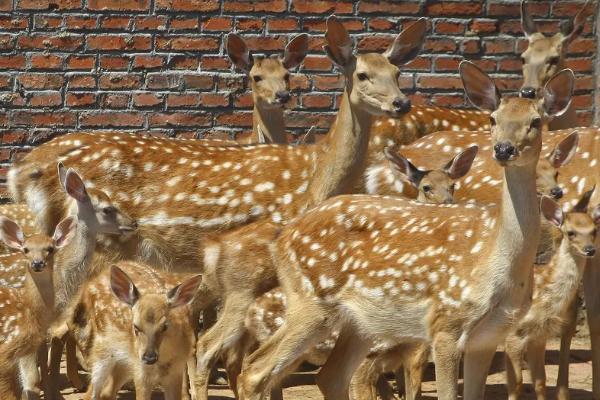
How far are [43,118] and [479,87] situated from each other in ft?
11.2

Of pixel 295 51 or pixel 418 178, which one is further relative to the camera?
pixel 295 51

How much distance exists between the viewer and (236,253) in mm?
7305

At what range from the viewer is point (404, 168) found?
25.9 ft

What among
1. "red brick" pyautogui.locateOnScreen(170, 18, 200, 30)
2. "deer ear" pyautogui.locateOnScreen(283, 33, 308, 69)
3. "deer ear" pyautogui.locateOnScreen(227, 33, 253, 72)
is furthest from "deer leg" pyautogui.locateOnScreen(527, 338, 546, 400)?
"red brick" pyautogui.locateOnScreen(170, 18, 200, 30)

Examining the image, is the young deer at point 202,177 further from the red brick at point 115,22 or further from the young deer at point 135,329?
the red brick at point 115,22

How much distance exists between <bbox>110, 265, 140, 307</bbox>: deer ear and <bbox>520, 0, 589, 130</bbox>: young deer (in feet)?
9.33

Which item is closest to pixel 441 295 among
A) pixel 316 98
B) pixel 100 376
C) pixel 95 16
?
pixel 100 376

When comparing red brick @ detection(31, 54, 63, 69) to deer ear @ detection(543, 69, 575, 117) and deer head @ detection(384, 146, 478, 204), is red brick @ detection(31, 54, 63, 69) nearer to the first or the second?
deer head @ detection(384, 146, 478, 204)

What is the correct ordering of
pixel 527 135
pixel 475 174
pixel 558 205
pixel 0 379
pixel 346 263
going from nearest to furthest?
1. pixel 527 135
2. pixel 346 263
3. pixel 0 379
4. pixel 558 205
5. pixel 475 174

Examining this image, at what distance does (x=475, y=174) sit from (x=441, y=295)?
2.14 metres

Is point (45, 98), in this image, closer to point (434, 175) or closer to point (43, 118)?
point (43, 118)

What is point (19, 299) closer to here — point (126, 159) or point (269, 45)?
point (126, 159)

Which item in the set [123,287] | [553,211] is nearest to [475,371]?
[553,211]

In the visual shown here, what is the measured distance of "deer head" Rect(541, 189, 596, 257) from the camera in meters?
7.38
